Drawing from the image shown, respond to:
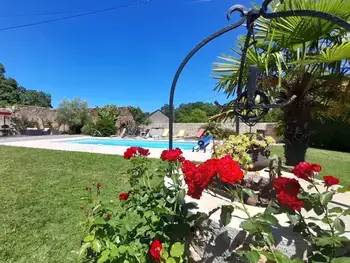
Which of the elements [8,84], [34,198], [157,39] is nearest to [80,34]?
[157,39]

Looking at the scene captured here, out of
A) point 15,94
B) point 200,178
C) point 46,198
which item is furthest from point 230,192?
point 15,94

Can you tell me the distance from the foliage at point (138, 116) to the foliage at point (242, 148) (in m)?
22.9

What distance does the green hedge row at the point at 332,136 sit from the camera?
15818mm

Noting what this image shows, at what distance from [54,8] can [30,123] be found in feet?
40.9

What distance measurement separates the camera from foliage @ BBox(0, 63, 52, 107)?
1705 inches

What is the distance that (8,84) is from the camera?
45.7m

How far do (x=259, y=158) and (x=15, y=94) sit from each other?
174ft

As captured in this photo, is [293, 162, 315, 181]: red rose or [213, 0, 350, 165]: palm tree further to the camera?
[213, 0, 350, 165]: palm tree

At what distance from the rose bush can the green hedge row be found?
53.0 feet

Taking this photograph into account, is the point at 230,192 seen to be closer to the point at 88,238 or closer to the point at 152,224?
the point at 152,224

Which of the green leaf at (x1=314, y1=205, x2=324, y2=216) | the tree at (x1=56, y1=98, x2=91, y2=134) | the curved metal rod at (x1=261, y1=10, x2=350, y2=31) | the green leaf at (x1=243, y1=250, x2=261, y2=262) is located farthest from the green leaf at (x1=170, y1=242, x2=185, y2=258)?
the tree at (x1=56, y1=98, x2=91, y2=134)

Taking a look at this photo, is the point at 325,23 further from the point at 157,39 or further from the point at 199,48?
the point at 157,39

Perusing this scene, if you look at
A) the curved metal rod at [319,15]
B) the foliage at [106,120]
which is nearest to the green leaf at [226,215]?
the curved metal rod at [319,15]

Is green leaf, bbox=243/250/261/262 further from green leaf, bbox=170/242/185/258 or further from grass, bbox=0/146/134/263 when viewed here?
grass, bbox=0/146/134/263
